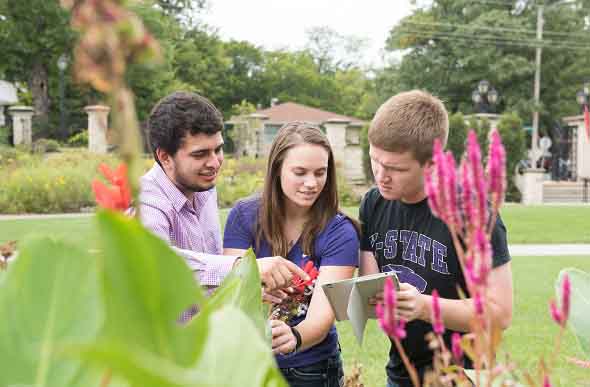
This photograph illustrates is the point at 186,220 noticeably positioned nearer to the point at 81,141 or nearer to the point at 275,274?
the point at 275,274

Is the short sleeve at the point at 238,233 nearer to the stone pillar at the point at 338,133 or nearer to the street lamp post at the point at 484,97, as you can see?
the stone pillar at the point at 338,133

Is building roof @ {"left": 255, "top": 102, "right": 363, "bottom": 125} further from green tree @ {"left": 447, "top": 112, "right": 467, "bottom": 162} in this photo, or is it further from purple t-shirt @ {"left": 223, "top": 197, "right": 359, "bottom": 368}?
purple t-shirt @ {"left": 223, "top": 197, "right": 359, "bottom": 368}

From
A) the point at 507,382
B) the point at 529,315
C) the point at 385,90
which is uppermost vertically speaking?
the point at 385,90

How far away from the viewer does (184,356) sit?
1.15 ft

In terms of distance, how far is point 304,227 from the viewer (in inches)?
87.4

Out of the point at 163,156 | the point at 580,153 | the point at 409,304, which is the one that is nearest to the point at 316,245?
the point at 163,156

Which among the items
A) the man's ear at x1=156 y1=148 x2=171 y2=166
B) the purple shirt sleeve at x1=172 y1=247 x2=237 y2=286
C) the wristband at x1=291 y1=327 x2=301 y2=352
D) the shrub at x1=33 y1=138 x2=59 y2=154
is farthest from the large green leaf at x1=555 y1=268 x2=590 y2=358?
the shrub at x1=33 y1=138 x2=59 y2=154

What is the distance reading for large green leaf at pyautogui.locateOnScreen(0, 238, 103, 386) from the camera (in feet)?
1.31

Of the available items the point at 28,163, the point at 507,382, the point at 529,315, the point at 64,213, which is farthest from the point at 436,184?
the point at 28,163

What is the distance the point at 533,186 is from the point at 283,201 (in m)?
19.4

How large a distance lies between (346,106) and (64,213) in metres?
33.0

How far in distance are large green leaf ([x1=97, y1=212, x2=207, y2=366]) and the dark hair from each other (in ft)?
5.83

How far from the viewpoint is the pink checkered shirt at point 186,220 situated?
1.68m

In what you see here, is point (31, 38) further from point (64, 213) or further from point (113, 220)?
point (113, 220)
